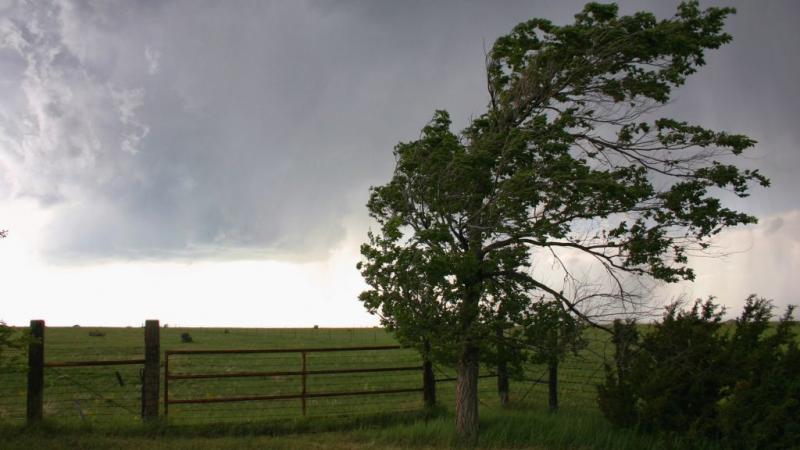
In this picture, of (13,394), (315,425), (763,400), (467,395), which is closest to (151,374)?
(315,425)

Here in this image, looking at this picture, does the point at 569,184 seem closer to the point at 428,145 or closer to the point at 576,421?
the point at 428,145

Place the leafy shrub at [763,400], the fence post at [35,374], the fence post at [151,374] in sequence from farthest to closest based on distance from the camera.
→ the fence post at [151,374]
the fence post at [35,374]
the leafy shrub at [763,400]

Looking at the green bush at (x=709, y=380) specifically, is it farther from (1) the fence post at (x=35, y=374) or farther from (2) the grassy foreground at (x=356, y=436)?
(1) the fence post at (x=35, y=374)

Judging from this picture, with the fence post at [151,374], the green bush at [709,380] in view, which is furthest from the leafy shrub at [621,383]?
the fence post at [151,374]

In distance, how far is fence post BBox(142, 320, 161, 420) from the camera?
13789 mm

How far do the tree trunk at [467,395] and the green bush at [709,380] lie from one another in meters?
2.85

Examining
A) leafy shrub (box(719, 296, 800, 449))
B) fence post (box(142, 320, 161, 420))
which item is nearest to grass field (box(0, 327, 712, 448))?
fence post (box(142, 320, 161, 420))

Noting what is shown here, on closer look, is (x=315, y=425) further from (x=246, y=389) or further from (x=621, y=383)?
(x=246, y=389)

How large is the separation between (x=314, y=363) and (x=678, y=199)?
21.8 meters

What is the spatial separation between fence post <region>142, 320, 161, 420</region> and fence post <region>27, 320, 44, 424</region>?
2074mm

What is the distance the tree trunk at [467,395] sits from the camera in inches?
511

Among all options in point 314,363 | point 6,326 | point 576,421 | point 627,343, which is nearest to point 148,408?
point 6,326

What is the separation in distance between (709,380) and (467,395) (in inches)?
189

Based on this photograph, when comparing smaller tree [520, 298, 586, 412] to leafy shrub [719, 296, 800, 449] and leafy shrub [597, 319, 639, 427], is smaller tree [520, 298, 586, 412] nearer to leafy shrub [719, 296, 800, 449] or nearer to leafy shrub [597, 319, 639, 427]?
leafy shrub [597, 319, 639, 427]
